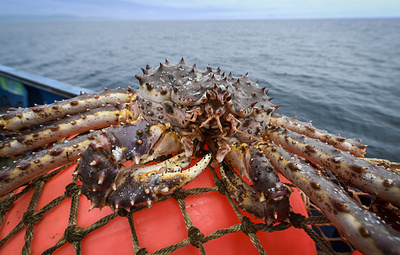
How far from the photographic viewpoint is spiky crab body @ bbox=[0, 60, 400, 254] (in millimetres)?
1232

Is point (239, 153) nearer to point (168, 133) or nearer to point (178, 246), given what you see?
point (168, 133)

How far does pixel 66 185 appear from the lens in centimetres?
164

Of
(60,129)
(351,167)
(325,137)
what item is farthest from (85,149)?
(325,137)

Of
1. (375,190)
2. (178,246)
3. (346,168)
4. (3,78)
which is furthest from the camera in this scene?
(3,78)

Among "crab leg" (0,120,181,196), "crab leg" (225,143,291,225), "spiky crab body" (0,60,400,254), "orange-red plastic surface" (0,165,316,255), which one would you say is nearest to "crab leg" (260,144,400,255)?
"spiky crab body" (0,60,400,254)

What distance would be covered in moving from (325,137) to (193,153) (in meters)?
1.46

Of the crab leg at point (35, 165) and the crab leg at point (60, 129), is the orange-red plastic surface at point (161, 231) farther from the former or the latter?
the crab leg at point (60, 129)

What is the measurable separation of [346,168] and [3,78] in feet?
16.5

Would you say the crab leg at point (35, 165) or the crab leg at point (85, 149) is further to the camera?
the crab leg at point (35, 165)

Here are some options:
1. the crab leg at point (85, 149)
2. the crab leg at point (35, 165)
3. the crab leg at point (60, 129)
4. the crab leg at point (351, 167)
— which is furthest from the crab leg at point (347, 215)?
the crab leg at point (60, 129)

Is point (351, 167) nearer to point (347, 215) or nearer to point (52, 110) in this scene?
point (347, 215)

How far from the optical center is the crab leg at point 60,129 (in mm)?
1889

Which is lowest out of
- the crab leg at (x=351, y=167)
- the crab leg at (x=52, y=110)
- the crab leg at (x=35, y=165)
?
the crab leg at (x=35, y=165)

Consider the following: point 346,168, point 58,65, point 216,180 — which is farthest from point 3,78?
point 58,65
